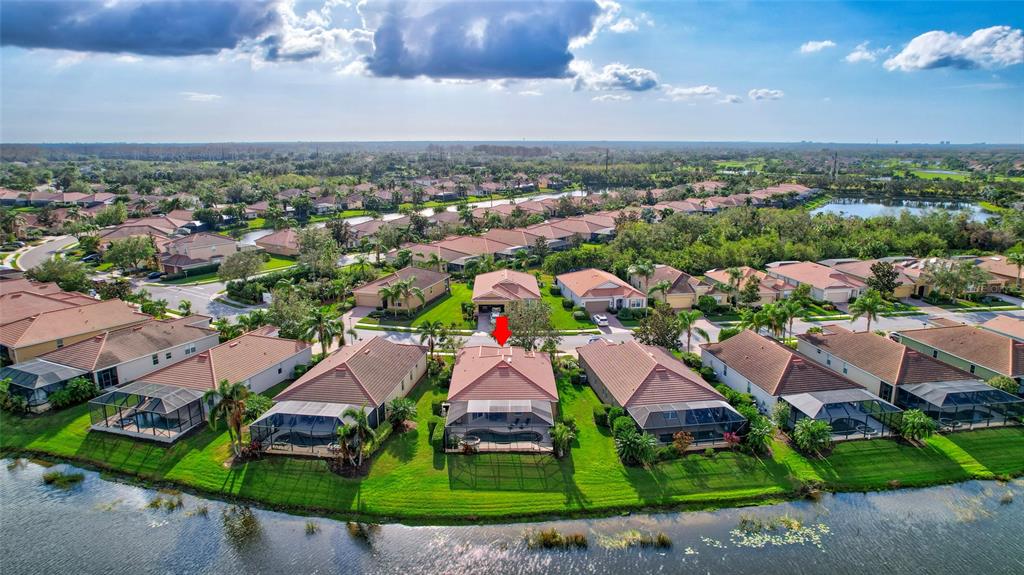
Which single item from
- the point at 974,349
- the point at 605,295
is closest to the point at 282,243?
the point at 605,295

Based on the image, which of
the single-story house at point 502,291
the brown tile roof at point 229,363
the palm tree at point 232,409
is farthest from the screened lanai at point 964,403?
the brown tile roof at point 229,363

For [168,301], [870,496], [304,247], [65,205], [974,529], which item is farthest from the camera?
[65,205]

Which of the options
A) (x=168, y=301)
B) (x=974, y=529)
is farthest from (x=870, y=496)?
(x=168, y=301)

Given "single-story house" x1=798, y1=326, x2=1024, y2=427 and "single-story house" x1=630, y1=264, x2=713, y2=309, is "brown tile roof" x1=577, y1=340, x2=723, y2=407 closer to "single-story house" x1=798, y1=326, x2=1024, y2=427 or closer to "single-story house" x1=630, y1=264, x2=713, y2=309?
"single-story house" x1=798, y1=326, x2=1024, y2=427

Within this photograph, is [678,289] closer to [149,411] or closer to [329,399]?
[329,399]

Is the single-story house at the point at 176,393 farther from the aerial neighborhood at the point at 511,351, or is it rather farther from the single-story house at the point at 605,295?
the single-story house at the point at 605,295

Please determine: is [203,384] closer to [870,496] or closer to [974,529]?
[870,496]
